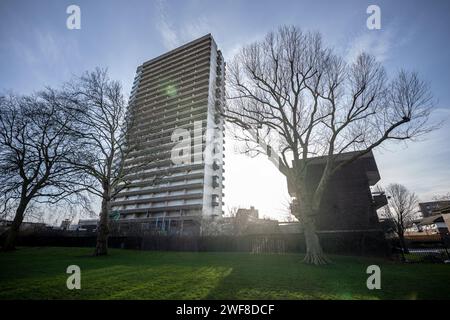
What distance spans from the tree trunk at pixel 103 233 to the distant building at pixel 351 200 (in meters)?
19.3

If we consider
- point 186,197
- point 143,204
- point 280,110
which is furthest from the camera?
point 143,204

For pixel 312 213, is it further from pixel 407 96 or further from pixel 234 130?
pixel 407 96

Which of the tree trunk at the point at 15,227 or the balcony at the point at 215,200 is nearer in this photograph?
the tree trunk at the point at 15,227

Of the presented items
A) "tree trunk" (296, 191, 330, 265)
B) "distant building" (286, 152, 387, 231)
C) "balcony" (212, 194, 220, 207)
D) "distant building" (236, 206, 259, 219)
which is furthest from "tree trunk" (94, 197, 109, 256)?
Result: "balcony" (212, 194, 220, 207)

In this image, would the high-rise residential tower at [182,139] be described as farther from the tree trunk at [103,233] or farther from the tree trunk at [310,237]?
the tree trunk at [310,237]

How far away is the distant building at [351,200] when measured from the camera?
742 inches

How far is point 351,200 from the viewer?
19.7 m

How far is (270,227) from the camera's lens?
2159 cm

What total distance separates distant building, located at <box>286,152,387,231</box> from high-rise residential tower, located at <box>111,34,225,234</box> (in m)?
28.9

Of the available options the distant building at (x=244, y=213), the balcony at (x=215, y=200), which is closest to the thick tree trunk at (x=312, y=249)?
the distant building at (x=244, y=213)

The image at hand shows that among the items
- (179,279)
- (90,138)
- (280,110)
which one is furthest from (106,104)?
(179,279)

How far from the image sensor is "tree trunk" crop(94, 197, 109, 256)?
1352 centimetres

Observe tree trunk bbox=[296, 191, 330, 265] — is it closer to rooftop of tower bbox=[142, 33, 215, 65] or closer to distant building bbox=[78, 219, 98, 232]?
distant building bbox=[78, 219, 98, 232]
